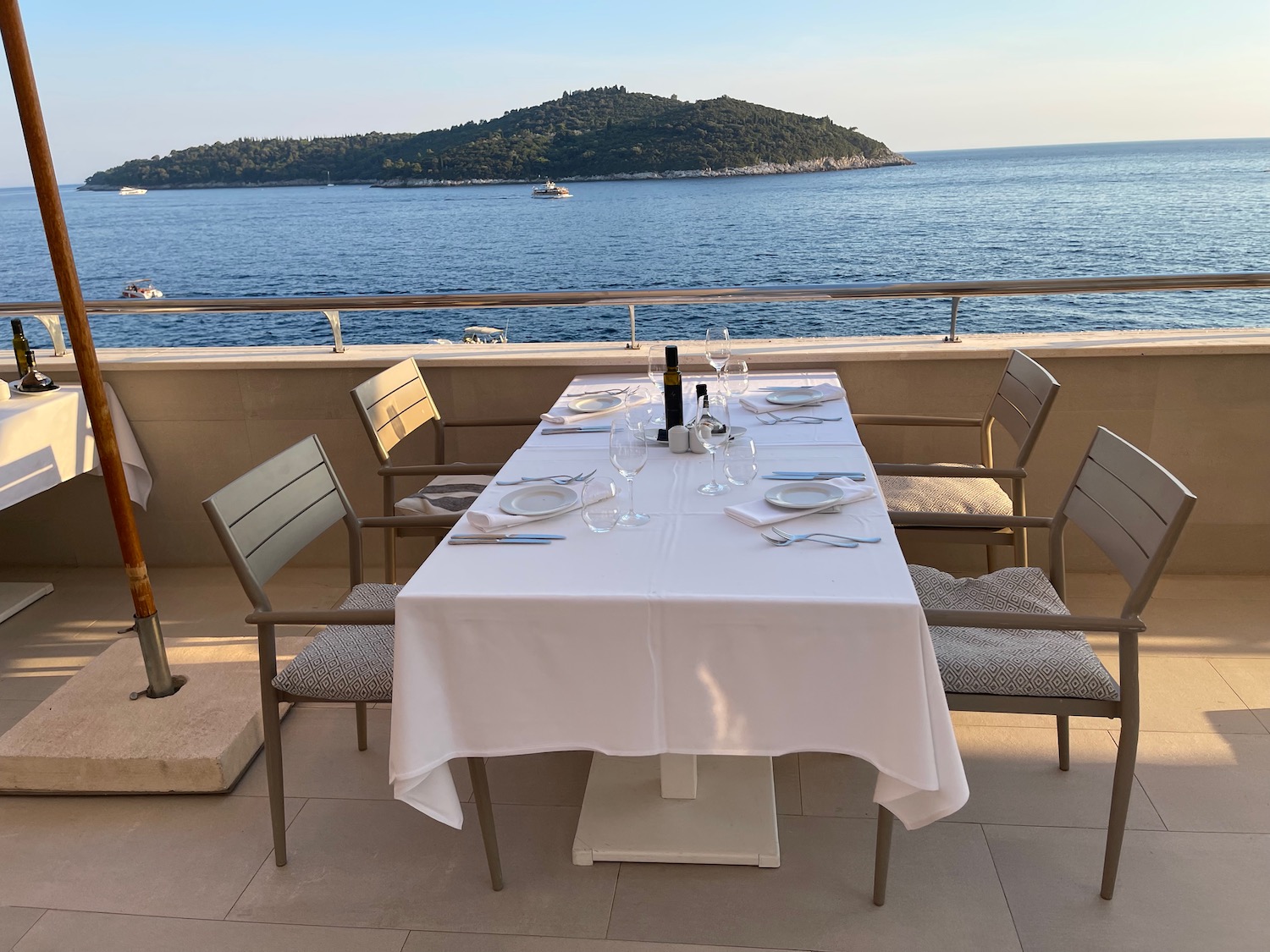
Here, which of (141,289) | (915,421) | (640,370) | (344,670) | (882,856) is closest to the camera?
(882,856)

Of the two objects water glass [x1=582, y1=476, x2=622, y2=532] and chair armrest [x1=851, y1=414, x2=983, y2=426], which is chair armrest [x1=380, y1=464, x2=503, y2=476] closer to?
water glass [x1=582, y1=476, x2=622, y2=532]

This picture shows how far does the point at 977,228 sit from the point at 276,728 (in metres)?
44.2

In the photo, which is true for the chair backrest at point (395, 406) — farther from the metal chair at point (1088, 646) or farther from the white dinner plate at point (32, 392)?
the metal chair at point (1088, 646)

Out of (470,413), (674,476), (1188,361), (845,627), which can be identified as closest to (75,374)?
(470,413)

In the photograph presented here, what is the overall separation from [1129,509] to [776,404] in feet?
3.31

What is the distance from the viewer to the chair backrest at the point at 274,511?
168cm

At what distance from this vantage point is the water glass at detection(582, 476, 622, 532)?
1.60 m

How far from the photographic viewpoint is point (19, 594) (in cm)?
315

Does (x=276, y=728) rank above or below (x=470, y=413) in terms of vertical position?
below

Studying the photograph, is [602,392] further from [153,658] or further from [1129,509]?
[1129,509]

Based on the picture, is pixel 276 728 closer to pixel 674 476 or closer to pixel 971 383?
pixel 674 476

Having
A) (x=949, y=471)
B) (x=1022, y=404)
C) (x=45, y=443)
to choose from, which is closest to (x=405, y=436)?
(x=45, y=443)

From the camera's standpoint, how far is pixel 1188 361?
2.84m

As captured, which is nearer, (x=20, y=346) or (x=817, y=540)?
(x=817, y=540)
